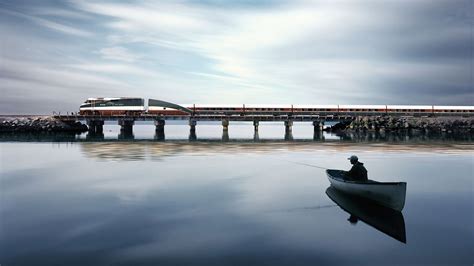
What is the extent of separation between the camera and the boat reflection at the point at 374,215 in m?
15.0

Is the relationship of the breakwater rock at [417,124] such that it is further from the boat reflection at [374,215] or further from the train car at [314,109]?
the boat reflection at [374,215]

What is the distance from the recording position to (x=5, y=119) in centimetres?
13662

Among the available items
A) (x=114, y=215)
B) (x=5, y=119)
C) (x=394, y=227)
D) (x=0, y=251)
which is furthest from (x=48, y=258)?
(x=5, y=119)

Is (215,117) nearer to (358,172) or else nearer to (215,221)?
(358,172)

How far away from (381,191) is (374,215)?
123cm

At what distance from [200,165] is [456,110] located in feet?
382

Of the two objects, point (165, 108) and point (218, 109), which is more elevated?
point (165, 108)

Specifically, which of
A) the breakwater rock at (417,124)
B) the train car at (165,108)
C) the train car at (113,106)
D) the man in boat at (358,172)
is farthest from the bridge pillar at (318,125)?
the man in boat at (358,172)

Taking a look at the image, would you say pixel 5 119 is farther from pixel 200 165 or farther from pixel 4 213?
pixel 4 213

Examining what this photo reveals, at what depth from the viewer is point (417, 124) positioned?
13812 centimetres

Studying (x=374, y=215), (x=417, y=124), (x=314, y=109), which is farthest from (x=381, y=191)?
(x=417, y=124)

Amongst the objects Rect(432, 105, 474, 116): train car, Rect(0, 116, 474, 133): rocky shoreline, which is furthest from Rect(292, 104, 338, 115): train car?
Rect(432, 105, 474, 116): train car

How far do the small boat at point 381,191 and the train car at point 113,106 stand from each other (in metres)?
102

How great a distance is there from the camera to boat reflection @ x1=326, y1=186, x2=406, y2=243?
15.0m
